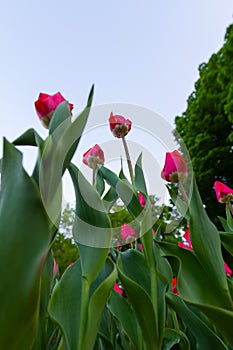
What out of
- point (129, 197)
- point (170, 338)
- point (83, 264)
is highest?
point (129, 197)

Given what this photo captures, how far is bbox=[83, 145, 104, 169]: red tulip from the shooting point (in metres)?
0.79

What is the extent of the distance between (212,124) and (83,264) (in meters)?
8.75

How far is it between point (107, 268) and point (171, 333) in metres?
0.19

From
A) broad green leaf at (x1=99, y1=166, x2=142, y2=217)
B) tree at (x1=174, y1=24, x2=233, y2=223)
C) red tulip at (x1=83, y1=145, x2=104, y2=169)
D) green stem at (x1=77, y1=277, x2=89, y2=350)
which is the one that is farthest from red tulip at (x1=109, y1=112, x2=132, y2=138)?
tree at (x1=174, y1=24, x2=233, y2=223)

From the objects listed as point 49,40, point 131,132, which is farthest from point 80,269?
point 49,40

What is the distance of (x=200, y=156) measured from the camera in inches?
339

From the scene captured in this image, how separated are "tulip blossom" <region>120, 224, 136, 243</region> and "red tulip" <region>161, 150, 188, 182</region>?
0.20 meters

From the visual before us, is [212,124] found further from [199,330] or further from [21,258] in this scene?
[21,258]

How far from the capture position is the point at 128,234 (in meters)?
0.96

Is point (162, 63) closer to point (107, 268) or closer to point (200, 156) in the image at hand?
point (200, 156)

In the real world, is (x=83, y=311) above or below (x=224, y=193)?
below

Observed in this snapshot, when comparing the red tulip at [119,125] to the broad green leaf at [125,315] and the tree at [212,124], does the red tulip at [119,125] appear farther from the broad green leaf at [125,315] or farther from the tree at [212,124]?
the tree at [212,124]

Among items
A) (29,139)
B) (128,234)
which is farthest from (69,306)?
(128,234)

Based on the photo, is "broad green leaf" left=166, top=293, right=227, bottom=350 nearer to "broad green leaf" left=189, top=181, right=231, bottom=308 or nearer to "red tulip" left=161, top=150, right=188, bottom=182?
"broad green leaf" left=189, top=181, right=231, bottom=308
